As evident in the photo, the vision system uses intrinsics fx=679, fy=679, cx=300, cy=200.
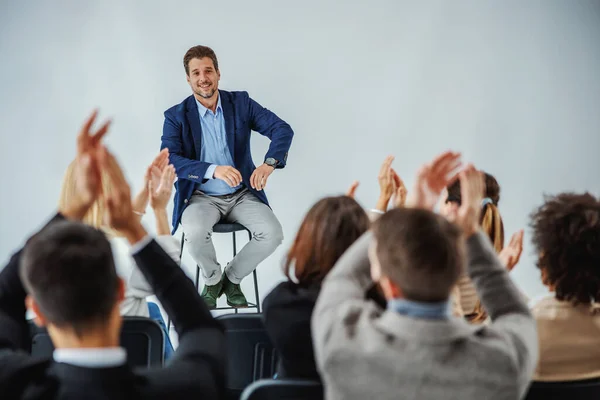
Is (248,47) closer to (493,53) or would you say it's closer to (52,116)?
(52,116)

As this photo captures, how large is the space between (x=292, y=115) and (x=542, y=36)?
6.45 ft

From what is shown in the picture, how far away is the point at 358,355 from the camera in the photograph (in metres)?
1.09

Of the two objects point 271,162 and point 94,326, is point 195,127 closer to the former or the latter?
Result: point 271,162

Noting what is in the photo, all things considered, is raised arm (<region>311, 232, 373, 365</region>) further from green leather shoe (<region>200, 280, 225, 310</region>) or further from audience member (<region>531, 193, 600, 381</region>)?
green leather shoe (<region>200, 280, 225, 310</region>)

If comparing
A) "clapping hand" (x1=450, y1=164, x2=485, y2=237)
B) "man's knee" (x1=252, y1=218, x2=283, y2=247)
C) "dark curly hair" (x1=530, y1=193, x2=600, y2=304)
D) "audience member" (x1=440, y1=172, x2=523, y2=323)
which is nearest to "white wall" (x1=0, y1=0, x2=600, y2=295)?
"man's knee" (x1=252, y1=218, x2=283, y2=247)

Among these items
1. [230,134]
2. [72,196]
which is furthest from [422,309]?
[230,134]

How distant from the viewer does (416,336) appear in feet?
3.54

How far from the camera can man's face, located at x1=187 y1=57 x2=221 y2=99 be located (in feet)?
11.8

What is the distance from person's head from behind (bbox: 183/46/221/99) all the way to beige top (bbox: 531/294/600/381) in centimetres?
250

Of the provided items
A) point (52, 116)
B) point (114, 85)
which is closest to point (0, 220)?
point (52, 116)

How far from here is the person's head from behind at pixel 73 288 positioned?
1.04m

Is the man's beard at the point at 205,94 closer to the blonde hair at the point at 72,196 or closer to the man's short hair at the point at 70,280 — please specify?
the blonde hair at the point at 72,196

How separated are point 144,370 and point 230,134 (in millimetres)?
2672

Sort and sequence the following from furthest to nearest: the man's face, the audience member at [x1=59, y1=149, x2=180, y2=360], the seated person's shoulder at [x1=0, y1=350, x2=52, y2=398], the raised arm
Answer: the man's face < the audience member at [x1=59, y1=149, x2=180, y2=360] < the raised arm < the seated person's shoulder at [x1=0, y1=350, x2=52, y2=398]
